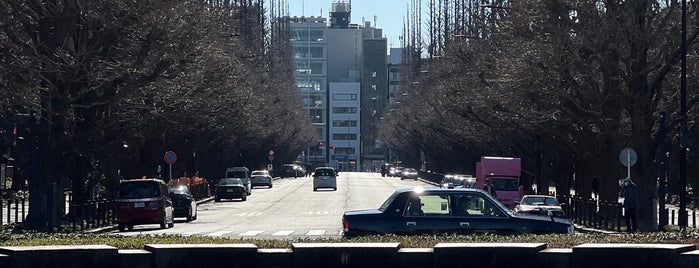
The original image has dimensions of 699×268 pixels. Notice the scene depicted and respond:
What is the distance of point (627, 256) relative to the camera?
1728cm

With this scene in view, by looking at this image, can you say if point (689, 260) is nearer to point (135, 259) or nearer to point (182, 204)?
point (135, 259)

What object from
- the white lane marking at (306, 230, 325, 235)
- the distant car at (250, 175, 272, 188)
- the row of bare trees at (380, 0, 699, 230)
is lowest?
the white lane marking at (306, 230, 325, 235)

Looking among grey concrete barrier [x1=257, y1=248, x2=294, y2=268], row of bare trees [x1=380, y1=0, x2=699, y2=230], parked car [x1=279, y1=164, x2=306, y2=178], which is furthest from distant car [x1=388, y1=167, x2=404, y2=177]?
grey concrete barrier [x1=257, y1=248, x2=294, y2=268]

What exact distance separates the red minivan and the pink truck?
17800 millimetres

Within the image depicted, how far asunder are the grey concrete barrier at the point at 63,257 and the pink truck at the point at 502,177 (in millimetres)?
40870

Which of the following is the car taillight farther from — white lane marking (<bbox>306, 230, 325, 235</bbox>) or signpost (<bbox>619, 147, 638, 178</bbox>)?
signpost (<bbox>619, 147, 638, 178</bbox>)

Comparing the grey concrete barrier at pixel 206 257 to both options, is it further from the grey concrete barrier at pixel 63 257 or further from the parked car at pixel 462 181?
the parked car at pixel 462 181

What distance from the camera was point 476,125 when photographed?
74812mm

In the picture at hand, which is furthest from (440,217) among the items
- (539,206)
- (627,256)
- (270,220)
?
(270,220)

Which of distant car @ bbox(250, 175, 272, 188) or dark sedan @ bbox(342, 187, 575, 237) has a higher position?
distant car @ bbox(250, 175, 272, 188)

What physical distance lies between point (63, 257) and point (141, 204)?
26.8 m

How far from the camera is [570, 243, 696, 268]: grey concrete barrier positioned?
17.2 metres

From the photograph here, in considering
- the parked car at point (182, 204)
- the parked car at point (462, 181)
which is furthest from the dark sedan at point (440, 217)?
the parked car at point (462, 181)

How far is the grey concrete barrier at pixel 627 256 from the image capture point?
17.2m
